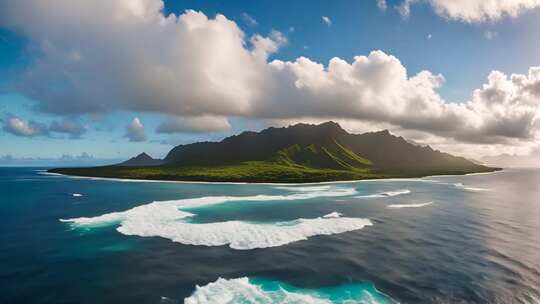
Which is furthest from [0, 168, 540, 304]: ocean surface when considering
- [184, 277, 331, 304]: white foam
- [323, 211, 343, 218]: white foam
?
[323, 211, 343, 218]: white foam

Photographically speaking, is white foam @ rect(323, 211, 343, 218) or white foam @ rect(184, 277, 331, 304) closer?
white foam @ rect(184, 277, 331, 304)

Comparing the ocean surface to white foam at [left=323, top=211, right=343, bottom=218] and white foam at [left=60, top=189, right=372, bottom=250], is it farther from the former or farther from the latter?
white foam at [left=323, top=211, right=343, bottom=218]

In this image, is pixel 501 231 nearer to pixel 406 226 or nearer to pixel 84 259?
pixel 406 226

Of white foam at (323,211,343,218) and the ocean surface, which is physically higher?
white foam at (323,211,343,218)

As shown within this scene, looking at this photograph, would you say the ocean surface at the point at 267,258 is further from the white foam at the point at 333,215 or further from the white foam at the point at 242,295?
the white foam at the point at 333,215

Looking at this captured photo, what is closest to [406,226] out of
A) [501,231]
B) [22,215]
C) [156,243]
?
[501,231]

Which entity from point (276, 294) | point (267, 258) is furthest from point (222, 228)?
point (276, 294)

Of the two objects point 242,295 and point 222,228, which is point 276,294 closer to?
point 242,295
